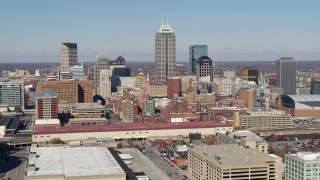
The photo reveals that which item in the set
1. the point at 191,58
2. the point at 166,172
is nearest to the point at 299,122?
the point at 166,172

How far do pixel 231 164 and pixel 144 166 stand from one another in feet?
35.5

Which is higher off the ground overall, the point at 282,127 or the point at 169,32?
the point at 169,32

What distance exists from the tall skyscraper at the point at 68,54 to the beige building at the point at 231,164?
6593cm

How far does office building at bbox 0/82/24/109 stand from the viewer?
7250 centimetres

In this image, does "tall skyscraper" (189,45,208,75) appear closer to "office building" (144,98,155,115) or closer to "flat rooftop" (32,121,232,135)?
"office building" (144,98,155,115)

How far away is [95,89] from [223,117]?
117 feet

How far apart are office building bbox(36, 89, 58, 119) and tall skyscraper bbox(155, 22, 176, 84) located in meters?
40.4

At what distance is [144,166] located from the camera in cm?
3825

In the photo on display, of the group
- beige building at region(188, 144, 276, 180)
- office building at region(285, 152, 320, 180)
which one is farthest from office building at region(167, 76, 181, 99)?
office building at region(285, 152, 320, 180)

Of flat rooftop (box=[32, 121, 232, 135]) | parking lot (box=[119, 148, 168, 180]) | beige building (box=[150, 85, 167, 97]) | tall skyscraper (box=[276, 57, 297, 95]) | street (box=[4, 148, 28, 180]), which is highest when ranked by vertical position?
tall skyscraper (box=[276, 57, 297, 95])

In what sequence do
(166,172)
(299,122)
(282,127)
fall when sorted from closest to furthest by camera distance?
(166,172) → (282,127) → (299,122)

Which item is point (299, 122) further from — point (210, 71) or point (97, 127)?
point (210, 71)

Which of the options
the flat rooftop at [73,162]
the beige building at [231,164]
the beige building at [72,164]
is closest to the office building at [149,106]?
the flat rooftop at [73,162]

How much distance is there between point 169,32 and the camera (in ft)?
324
